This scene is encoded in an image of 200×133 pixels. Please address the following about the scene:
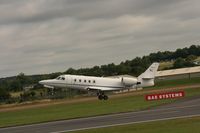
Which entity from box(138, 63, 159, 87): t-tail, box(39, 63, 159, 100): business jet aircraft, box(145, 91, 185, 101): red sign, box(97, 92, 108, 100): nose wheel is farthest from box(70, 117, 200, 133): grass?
box(138, 63, 159, 87): t-tail

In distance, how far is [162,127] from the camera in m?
26.3

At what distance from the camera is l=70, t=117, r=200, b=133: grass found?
24703mm

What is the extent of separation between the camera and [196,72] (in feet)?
409

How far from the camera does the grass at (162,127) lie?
2470 cm

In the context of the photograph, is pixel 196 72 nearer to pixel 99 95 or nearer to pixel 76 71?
pixel 76 71

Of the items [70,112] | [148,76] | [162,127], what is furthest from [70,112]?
[148,76]

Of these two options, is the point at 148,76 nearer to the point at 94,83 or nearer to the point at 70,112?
the point at 94,83

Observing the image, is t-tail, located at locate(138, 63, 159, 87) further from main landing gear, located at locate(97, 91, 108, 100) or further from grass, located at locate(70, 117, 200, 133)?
grass, located at locate(70, 117, 200, 133)

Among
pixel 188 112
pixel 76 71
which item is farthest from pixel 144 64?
pixel 188 112

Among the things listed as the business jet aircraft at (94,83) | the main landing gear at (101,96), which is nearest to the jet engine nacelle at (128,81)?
the business jet aircraft at (94,83)

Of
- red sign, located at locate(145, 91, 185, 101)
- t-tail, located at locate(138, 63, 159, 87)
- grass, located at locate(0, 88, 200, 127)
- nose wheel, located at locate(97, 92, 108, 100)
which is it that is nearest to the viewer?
grass, located at locate(0, 88, 200, 127)

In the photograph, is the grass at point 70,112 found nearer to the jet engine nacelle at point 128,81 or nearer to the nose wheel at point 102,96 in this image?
the nose wheel at point 102,96

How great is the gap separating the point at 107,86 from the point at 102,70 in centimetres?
8483

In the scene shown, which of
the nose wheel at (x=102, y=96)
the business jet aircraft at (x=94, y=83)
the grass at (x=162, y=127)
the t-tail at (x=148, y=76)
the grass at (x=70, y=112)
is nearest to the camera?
the grass at (x=162, y=127)
